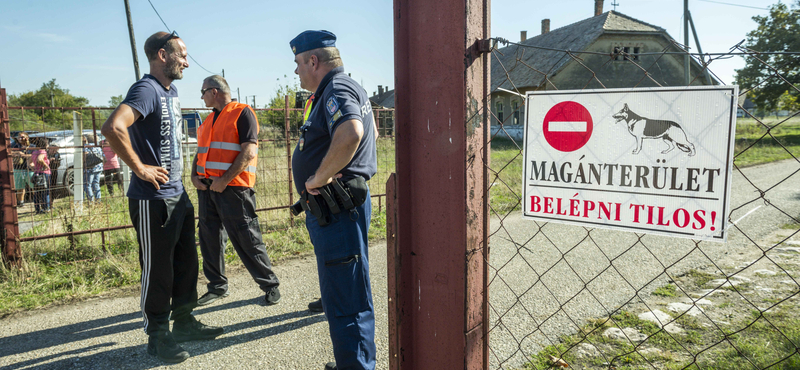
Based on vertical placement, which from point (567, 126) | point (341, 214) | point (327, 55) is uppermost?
point (327, 55)

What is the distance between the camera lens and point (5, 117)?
4.80 meters

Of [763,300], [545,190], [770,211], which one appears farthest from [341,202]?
[770,211]

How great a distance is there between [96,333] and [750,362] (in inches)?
188

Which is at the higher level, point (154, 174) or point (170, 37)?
point (170, 37)

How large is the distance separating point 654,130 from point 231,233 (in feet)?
11.8

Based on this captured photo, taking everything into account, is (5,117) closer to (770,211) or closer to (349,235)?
(349,235)

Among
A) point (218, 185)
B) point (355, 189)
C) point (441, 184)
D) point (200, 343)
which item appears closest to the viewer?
point (441, 184)

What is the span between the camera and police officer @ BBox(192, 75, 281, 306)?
13.3 ft

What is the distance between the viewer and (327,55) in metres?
2.73

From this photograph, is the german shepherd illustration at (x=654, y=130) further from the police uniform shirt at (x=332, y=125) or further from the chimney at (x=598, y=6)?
the chimney at (x=598, y=6)

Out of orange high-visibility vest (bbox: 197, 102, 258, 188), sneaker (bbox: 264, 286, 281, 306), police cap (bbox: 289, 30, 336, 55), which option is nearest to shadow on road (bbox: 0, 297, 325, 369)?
sneaker (bbox: 264, 286, 281, 306)

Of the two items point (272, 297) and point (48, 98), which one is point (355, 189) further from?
point (48, 98)

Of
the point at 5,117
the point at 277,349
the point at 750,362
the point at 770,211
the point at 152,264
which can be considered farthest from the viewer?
the point at 770,211

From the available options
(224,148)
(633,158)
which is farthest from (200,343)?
(633,158)
